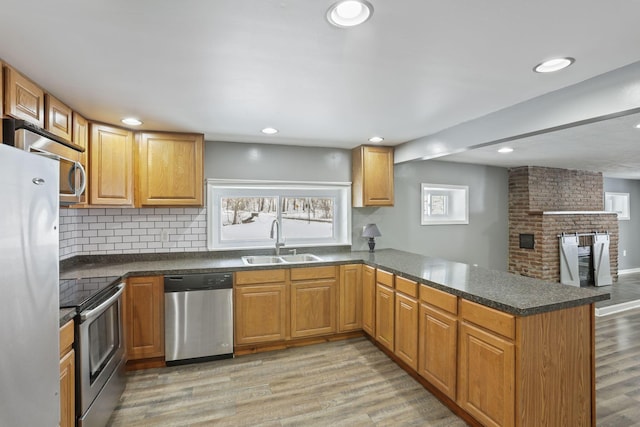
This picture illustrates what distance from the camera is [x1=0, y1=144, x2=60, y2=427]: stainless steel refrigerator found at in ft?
3.36

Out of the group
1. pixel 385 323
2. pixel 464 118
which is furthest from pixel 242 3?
pixel 385 323

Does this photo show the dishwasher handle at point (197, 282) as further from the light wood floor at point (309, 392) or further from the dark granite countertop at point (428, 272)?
the light wood floor at point (309, 392)

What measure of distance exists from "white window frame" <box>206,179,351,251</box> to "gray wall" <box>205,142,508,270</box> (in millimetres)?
80

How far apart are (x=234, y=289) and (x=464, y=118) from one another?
2611 mm

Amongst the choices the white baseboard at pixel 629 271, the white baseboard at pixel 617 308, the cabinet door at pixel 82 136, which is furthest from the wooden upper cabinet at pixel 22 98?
the white baseboard at pixel 629 271

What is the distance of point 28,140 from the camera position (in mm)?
1777

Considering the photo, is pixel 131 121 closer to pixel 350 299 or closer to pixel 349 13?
pixel 349 13

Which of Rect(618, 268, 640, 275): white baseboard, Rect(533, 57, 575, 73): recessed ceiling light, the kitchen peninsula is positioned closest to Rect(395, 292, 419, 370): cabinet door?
the kitchen peninsula

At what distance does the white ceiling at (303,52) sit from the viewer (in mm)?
1289

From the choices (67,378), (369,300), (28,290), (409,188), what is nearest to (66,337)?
(67,378)

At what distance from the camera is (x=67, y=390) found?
166 centimetres

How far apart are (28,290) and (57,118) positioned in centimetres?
172

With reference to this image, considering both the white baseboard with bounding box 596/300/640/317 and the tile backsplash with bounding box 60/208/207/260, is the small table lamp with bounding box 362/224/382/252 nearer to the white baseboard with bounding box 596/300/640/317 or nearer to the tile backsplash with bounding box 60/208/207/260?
the tile backsplash with bounding box 60/208/207/260

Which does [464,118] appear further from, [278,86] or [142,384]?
[142,384]
